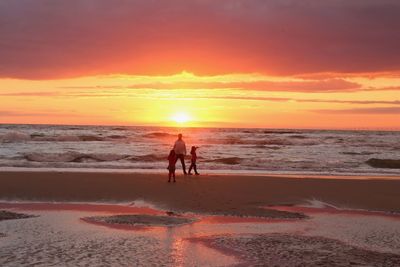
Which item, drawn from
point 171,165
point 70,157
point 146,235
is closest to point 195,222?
point 146,235

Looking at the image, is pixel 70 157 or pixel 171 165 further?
pixel 70 157

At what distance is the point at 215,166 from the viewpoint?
3064 cm

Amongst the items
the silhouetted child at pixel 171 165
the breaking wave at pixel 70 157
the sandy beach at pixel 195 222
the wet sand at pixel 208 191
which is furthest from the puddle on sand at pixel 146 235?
the breaking wave at pixel 70 157

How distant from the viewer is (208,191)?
17.4 m

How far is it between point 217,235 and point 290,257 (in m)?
2.16

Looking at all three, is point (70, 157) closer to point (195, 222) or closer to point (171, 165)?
point (171, 165)

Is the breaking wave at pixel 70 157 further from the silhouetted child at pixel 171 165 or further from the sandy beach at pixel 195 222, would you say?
the silhouetted child at pixel 171 165

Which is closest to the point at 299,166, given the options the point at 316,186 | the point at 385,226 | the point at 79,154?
the point at 316,186

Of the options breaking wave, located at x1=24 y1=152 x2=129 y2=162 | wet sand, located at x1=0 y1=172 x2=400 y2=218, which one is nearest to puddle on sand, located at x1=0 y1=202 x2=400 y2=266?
wet sand, located at x1=0 y1=172 x2=400 y2=218

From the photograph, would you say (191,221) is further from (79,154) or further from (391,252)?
(79,154)

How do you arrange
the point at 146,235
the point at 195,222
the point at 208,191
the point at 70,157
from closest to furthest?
1. the point at 146,235
2. the point at 195,222
3. the point at 208,191
4. the point at 70,157

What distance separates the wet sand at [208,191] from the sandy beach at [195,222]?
36mm

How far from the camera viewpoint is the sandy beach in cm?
859

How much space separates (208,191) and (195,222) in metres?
5.53
